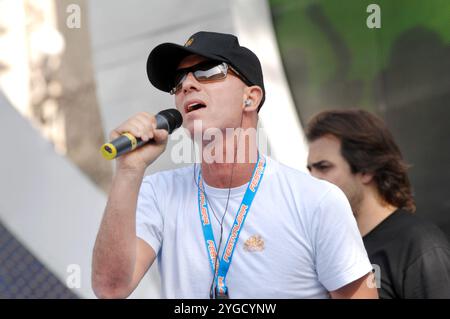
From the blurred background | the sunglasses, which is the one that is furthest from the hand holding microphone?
the blurred background

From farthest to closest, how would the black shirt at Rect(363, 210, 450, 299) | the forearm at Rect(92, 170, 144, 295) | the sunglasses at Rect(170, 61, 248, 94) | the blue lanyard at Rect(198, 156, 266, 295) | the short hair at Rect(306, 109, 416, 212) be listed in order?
1. the short hair at Rect(306, 109, 416, 212)
2. the black shirt at Rect(363, 210, 450, 299)
3. the sunglasses at Rect(170, 61, 248, 94)
4. the blue lanyard at Rect(198, 156, 266, 295)
5. the forearm at Rect(92, 170, 144, 295)

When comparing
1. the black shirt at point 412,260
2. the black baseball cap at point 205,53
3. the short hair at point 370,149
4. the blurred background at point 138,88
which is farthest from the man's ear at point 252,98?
the blurred background at point 138,88

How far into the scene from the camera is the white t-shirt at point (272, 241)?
2.07m

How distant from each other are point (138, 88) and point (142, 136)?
328cm

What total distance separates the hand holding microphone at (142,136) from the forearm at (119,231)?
6 centimetres

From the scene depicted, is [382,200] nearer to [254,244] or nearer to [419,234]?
[419,234]

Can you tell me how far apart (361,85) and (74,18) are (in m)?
2.30

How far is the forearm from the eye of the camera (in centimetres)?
201

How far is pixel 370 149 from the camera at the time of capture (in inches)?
136

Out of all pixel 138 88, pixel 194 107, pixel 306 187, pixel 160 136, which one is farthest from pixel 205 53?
pixel 138 88

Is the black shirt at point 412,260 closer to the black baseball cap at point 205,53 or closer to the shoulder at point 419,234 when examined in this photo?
the shoulder at point 419,234

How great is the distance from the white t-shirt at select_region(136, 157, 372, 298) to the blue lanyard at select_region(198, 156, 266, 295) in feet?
0.05

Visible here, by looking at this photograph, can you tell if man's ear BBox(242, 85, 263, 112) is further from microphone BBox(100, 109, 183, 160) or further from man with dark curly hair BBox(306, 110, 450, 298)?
man with dark curly hair BBox(306, 110, 450, 298)
